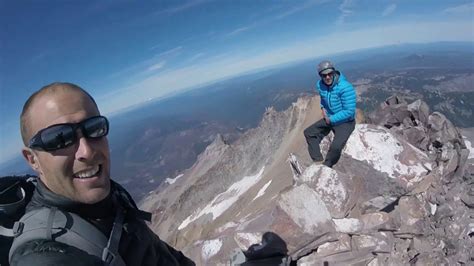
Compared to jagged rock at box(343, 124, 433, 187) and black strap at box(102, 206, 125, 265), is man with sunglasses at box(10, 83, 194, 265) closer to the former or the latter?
black strap at box(102, 206, 125, 265)

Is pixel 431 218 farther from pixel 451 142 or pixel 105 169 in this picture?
pixel 105 169

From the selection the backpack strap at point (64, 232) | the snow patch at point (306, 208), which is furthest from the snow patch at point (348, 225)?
the backpack strap at point (64, 232)

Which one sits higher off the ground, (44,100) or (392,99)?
(44,100)

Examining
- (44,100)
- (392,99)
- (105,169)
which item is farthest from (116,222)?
(392,99)

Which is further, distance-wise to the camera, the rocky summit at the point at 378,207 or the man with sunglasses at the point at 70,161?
the rocky summit at the point at 378,207

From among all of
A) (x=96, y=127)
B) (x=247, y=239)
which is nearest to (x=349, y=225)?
(x=247, y=239)

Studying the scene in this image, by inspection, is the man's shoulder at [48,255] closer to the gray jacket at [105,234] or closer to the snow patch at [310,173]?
the gray jacket at [105,234]

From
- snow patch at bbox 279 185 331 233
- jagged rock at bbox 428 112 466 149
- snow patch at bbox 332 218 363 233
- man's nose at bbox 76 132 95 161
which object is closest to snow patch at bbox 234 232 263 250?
snow patch at bbox 279 185 331 233
